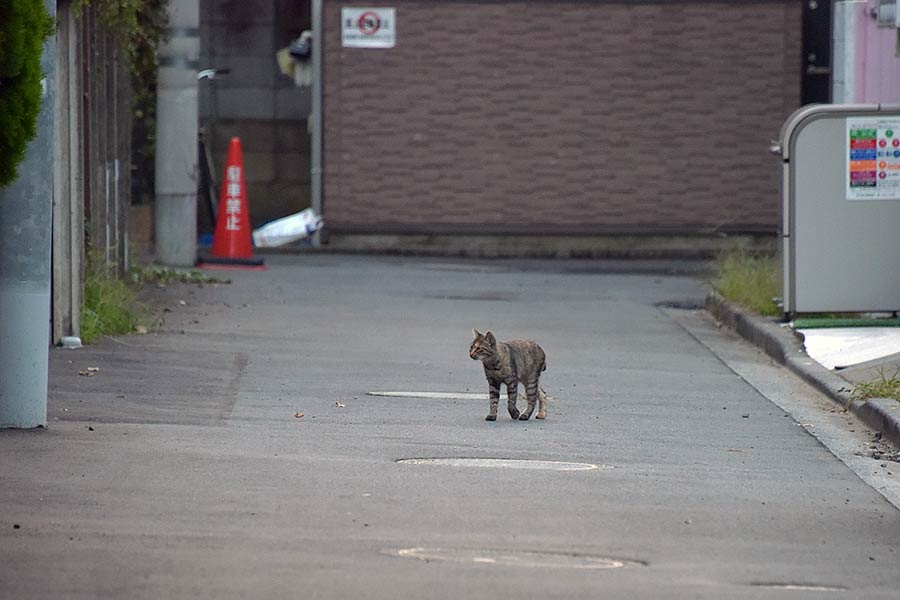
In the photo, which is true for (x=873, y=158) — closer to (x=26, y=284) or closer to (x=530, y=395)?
(x=530, y=395)

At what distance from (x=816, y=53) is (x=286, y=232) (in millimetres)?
7197

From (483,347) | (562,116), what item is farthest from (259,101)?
(483,347)

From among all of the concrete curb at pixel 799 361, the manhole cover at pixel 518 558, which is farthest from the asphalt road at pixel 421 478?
the concrete curb at pixel 799 361

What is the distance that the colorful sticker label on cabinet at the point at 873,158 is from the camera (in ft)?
44.5

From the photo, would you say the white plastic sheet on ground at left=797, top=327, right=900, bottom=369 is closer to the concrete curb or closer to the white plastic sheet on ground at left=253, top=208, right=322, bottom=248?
the concrete curb

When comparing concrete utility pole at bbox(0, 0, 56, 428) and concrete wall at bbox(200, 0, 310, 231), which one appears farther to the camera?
concrete wall at bbox(200, 0, 310, 231)

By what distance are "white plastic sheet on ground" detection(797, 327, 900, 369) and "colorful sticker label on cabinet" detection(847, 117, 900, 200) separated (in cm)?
107

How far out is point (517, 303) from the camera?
1656 cm

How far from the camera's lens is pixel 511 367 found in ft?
30.6

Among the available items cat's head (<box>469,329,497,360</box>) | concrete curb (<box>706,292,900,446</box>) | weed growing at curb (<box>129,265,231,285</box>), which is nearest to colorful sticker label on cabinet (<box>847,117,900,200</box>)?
concrete curb (<box>706,292,900,446</box>)

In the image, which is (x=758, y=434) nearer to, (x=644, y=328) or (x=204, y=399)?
(x=204, y=399)

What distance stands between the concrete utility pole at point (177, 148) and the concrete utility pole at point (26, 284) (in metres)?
10.9

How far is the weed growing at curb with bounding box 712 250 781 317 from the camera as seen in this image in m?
15.0

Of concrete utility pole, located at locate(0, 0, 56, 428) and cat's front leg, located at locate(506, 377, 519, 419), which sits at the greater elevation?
concrete utility pole, located at locate(0, 0, 56, 428)
